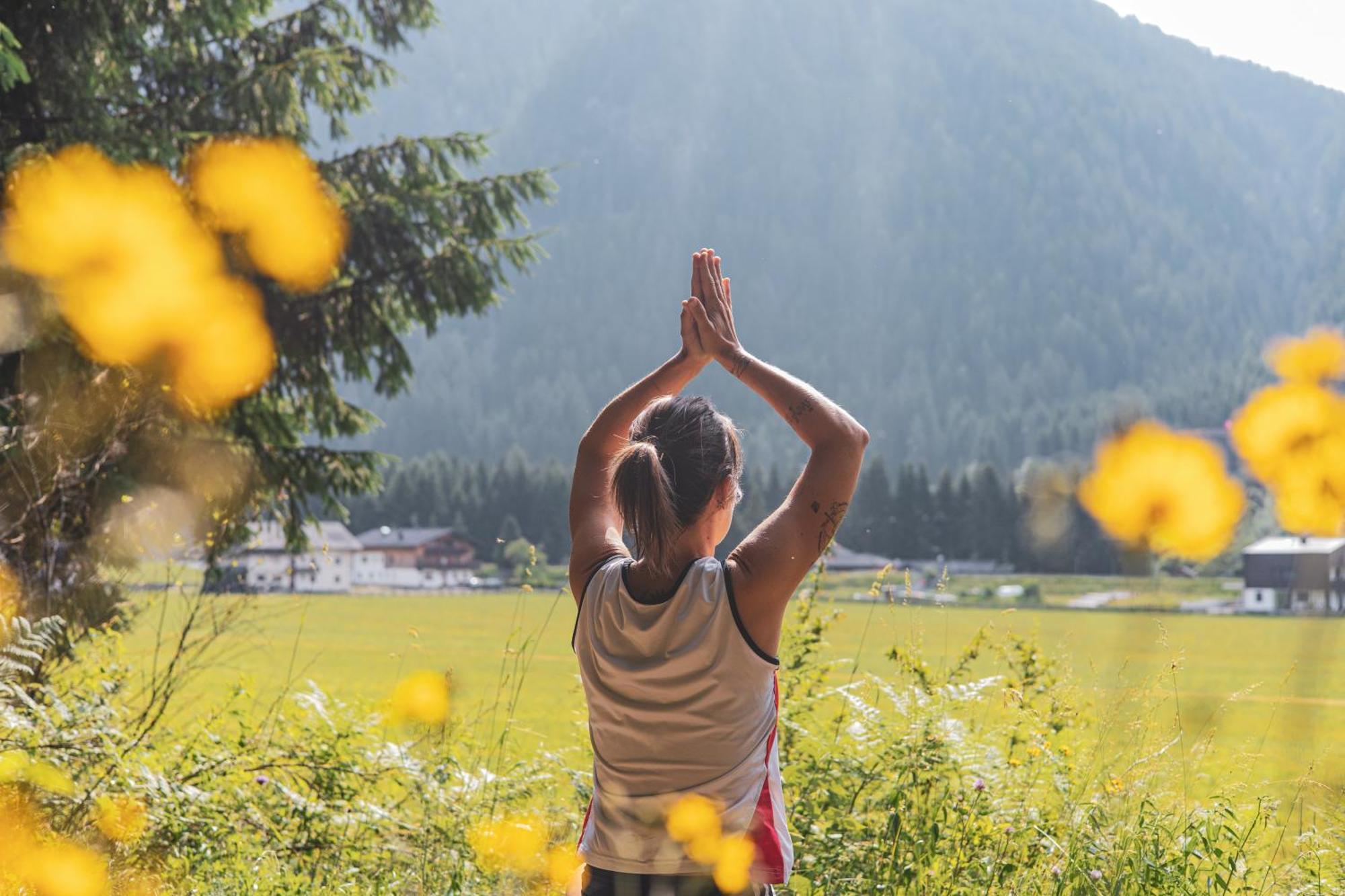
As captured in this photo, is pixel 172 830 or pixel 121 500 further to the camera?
pixel 121 500

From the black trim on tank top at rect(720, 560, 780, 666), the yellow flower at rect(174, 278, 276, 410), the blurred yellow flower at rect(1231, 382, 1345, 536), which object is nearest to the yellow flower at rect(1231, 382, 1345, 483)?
the blurred yellow flower at rect(1231, 382, 1345, 536)

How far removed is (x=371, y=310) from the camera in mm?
7863

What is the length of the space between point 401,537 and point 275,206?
99.4 m

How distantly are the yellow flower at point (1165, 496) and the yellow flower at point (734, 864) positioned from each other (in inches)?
27.2

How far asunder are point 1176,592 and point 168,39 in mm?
7120

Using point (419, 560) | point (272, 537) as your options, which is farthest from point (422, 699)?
point (419, 560)

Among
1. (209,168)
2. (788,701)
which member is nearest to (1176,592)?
(788,701)

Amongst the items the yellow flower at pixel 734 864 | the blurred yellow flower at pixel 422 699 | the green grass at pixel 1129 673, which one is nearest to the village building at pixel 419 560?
the green grass at pixel 1129 673

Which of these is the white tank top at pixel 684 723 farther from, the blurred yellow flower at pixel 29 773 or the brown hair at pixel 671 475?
the blurred yellow flower at pixel 29 773

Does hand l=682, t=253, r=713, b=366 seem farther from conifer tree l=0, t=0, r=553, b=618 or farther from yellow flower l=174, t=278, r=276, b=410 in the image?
yellow flower l=174, t=278, r=276, b=410

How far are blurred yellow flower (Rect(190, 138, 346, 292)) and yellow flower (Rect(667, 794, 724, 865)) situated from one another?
673 cm

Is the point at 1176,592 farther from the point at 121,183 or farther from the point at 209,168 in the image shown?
the point at 209,168

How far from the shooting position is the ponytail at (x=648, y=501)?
1.60m

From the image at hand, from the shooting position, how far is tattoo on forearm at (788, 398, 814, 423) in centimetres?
164
